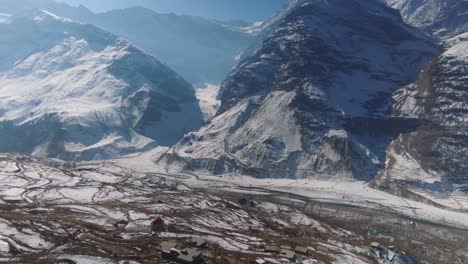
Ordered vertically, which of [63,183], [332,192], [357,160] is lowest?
[63,183]

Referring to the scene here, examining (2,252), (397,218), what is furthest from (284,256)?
(397,218)

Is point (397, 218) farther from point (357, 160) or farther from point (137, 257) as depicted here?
point (137, 257)

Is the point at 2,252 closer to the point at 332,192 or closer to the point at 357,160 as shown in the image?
the point at 332,192

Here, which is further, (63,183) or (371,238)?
(63,183)

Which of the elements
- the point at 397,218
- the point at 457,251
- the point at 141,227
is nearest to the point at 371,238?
the point at 457,251

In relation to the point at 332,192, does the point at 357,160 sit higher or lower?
higher

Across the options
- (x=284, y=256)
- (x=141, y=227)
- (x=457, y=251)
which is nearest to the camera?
(x=284, y=256)

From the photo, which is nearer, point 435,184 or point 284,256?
point 284,256

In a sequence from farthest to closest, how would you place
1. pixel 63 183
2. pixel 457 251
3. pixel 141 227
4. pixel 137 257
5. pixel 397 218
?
pixel 63 183
pixel 397 218
pixel 457 251
pixel 141 227
pixel 137 257

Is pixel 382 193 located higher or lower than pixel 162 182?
higher
